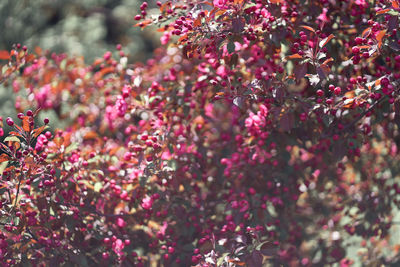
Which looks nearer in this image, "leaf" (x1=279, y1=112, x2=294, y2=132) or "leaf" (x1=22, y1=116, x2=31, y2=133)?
"leaf" (x1=22, y1=116, x2=31, y2=133)

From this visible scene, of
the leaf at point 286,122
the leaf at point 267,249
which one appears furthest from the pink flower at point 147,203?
the leaf at point 286,122

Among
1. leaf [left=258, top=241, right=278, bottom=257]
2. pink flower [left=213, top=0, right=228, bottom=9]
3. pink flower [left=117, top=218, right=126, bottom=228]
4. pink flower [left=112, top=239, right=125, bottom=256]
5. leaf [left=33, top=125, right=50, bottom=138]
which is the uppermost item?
pink flower [left=213, top=0, right=228, bottom=9]

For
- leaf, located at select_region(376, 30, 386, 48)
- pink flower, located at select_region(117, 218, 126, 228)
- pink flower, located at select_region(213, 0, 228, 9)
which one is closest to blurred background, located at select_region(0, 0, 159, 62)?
pink flower, located at select_region(117, 218, 126, 228)

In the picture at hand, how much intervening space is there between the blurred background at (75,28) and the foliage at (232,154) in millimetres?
3309

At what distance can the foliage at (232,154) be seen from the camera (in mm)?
1794

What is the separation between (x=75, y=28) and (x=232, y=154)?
4.82 metres

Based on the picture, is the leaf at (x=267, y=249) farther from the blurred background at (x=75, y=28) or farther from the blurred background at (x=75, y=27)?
the blurred background at (x=75, y=27)

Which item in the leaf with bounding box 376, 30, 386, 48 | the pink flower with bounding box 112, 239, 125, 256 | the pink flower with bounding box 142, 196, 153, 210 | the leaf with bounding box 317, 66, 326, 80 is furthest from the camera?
the pink flower with bounding box 142, 196, 153, 210

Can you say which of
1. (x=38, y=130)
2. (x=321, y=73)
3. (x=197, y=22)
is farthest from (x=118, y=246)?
(x=321, y=73)

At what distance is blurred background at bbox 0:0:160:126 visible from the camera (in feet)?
19.4

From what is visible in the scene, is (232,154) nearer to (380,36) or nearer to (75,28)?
(380,36)

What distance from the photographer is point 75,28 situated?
6.53 m

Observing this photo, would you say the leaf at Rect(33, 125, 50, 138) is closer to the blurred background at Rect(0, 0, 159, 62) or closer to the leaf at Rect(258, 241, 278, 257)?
the leaf at Rect(258, 241, 278, 257)

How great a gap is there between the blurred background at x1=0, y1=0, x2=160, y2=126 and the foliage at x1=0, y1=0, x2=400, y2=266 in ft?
10.9
